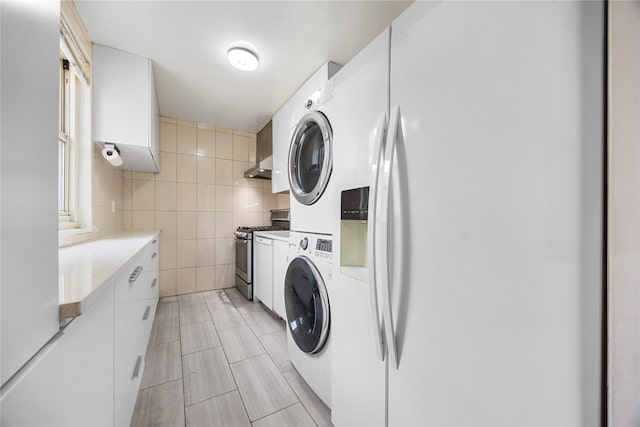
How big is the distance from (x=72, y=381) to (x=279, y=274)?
1.65 m

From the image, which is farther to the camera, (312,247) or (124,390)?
(312,247)

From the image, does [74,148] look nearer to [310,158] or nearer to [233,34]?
[233,34]

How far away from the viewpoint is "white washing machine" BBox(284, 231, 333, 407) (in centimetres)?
121

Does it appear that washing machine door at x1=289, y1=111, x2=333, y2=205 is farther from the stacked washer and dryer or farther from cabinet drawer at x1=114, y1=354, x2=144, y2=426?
cabinet drawer at x1=114, y1=354, x2=144, y2=426

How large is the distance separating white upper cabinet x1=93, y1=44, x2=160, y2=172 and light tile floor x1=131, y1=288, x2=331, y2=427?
5.34 feet

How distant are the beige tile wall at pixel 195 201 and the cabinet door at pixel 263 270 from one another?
2.82 ft

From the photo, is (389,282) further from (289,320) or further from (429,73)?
(289,320)

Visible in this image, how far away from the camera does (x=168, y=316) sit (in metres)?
2.46

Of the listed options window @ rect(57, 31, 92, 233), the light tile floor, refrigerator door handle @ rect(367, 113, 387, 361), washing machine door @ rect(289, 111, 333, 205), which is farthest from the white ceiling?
the light tile floor

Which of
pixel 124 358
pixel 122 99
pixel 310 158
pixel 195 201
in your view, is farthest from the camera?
pixel 195 201

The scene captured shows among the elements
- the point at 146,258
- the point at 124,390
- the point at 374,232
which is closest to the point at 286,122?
the point at 146,258

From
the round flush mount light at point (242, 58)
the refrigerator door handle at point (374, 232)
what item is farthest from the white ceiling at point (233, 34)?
the refrigerator door handle at point (374, 232)

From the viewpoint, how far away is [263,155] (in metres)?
3.25

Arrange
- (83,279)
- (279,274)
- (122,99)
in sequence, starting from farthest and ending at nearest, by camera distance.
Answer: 1. (279,274)
2. (122,99)
3. (83,279)
